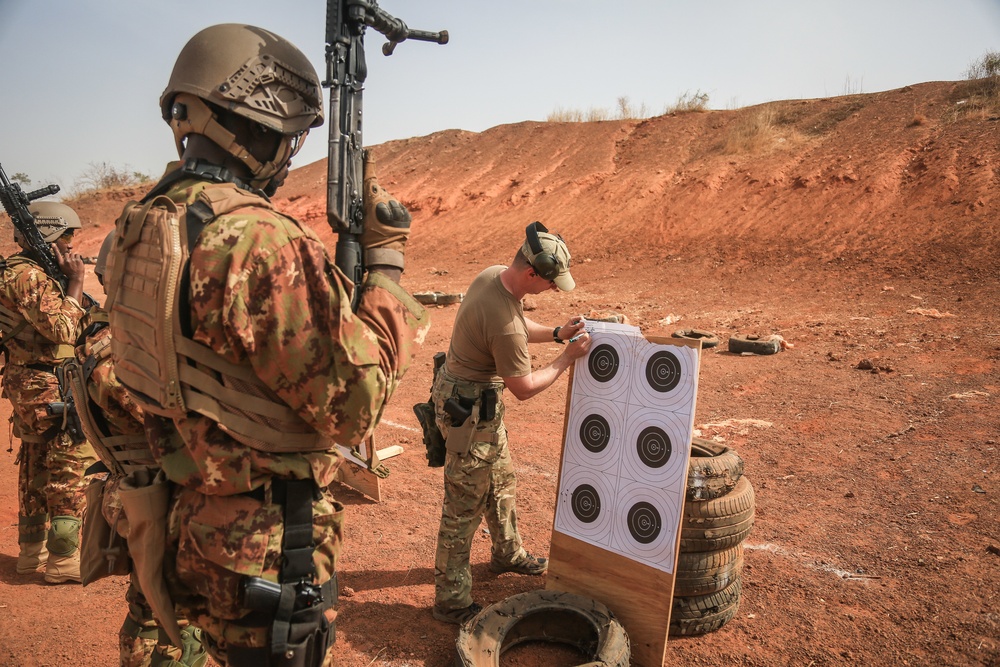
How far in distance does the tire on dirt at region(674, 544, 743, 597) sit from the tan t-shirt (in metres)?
1.42

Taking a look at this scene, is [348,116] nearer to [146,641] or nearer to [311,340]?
[311,340]

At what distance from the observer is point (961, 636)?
3.66m

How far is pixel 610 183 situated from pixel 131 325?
71.9ft

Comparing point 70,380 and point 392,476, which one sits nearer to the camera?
point 70,380

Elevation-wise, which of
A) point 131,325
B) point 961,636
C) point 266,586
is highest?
point 131,325

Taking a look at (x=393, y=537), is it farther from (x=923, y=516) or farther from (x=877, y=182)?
(x=877, y=182)

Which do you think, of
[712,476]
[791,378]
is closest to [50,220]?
[712,476]

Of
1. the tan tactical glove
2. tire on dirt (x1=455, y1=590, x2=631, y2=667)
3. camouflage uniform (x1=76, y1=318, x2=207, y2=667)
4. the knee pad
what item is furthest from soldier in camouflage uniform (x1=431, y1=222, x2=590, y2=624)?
the knee pad

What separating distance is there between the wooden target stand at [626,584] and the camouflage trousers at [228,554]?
199 centimetres

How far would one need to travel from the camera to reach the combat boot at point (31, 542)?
16.2 feet

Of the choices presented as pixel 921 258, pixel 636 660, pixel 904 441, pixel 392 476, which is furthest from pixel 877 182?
pixel 636 660

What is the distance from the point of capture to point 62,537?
15.6ft

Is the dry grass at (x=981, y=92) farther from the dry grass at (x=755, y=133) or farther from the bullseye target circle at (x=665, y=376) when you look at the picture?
the bullseye target circle at (x=665, y=376)

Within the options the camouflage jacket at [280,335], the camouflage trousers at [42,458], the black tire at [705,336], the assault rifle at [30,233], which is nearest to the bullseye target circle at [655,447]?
the camouflage jacket at [280,335]
